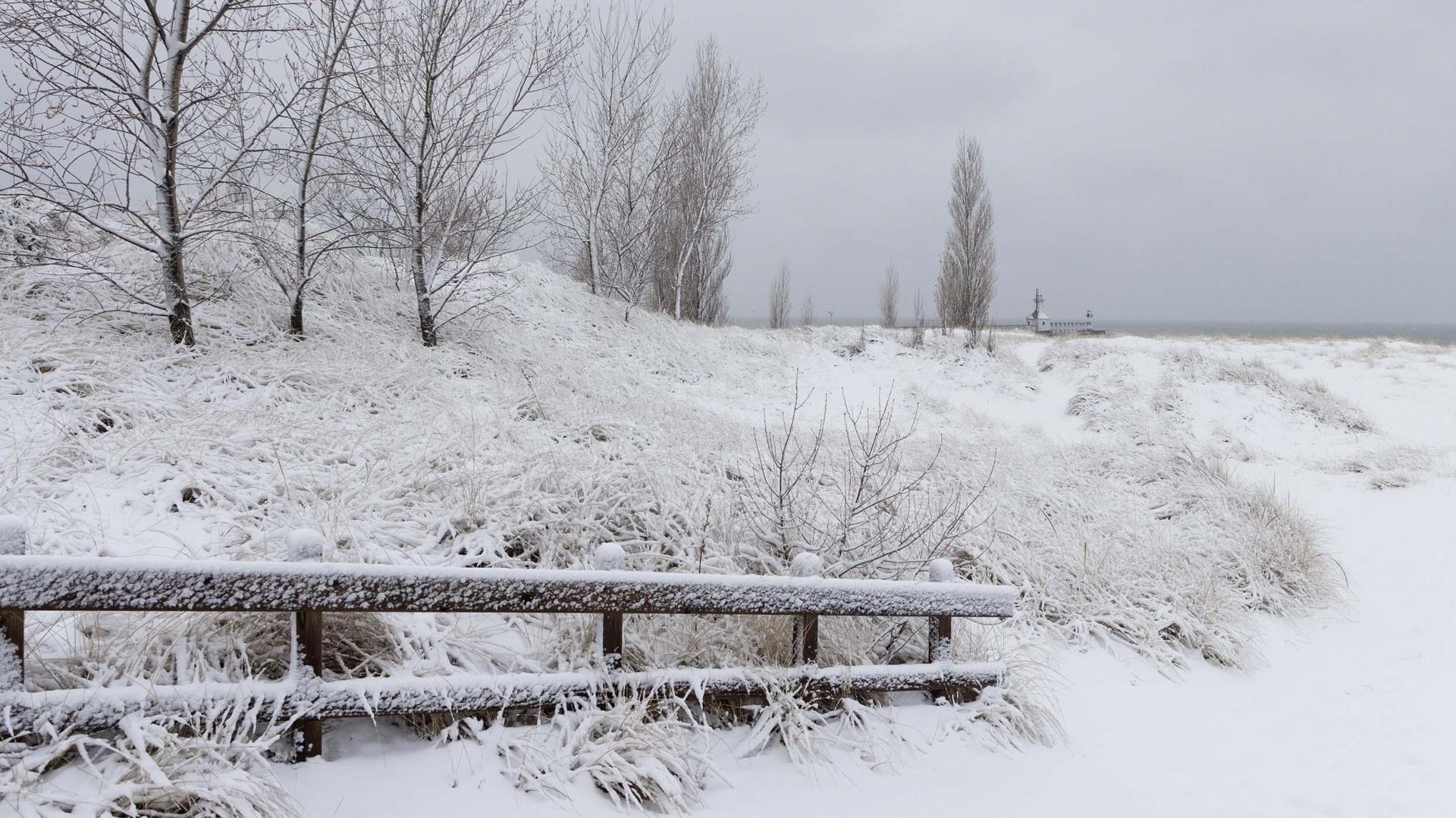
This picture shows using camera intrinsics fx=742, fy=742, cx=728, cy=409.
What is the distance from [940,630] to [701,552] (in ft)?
4.72

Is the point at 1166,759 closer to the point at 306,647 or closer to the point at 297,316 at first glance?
the point at 306,647

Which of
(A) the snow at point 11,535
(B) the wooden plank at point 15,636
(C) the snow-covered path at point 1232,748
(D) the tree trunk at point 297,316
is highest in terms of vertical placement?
(D) the tree trunk at point 297,316

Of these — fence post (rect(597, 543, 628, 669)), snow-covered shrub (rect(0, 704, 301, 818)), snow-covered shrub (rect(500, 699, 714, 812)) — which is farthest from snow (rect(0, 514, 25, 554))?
fence post (rect(597, 543, 628, 669))

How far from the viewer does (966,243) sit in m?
24.4

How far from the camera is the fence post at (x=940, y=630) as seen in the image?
12.4 feet

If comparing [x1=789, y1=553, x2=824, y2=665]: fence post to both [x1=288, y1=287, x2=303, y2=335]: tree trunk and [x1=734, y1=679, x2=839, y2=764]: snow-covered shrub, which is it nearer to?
[x1=734, y1=679, x2=839, y2=764]: snow-covered shrub

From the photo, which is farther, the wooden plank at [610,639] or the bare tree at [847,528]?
the bare tree at [847,528]

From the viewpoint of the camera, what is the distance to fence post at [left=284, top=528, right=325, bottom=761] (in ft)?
8.59

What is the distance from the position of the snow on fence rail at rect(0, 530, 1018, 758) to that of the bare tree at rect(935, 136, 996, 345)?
2164 centimetres

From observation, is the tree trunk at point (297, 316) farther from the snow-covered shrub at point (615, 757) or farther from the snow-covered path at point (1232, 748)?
the snow-covered path at point (1232, 748)

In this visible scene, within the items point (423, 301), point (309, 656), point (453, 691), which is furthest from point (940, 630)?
point (423, 301)

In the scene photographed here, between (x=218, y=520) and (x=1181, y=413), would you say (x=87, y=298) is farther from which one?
(x=1181, y=413)

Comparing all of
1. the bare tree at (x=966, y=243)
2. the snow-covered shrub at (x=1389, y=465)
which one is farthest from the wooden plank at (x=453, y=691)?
the bare tree at (x=966, y=243)

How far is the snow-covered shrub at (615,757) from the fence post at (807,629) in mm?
668
